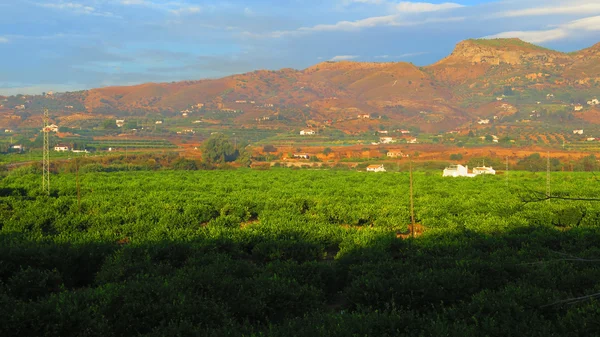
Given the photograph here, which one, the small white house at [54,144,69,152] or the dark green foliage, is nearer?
the dark green foliage

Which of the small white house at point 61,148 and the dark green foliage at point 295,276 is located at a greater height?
the small white house at point 61,148

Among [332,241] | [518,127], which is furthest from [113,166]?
[518,127]

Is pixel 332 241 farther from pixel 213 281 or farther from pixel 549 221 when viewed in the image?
pixel 549 221

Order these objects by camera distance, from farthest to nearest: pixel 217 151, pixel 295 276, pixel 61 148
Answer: pixel 61 148, pixel 217 151, pixel 295 276

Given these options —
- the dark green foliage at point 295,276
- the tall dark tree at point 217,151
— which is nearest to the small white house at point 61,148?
the tall dark tree at point 217,151

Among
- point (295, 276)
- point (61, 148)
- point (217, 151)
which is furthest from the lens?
point (61, 148)

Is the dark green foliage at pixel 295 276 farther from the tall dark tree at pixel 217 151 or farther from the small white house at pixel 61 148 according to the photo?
the small white house at pixel 61 148

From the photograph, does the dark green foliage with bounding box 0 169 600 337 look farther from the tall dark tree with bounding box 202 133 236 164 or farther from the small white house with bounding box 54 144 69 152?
the small white house with bounding box 54 144 69 152

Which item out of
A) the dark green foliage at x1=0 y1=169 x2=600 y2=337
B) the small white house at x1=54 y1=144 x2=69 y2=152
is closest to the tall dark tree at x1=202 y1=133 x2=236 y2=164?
the small white house at x1=54 y1=144 x2=69 y2=152

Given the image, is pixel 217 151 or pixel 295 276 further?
pixel 217 151

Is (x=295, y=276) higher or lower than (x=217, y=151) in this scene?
lower

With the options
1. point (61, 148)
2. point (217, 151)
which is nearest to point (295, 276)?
point (217, 151)

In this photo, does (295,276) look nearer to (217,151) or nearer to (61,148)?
(217,151)

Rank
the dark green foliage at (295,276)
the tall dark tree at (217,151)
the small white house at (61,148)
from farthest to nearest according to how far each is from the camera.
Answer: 1. the small white house at (61,148)
2. the tall dark tree at (217,151)
3. the dark green foliage at (295,276)
